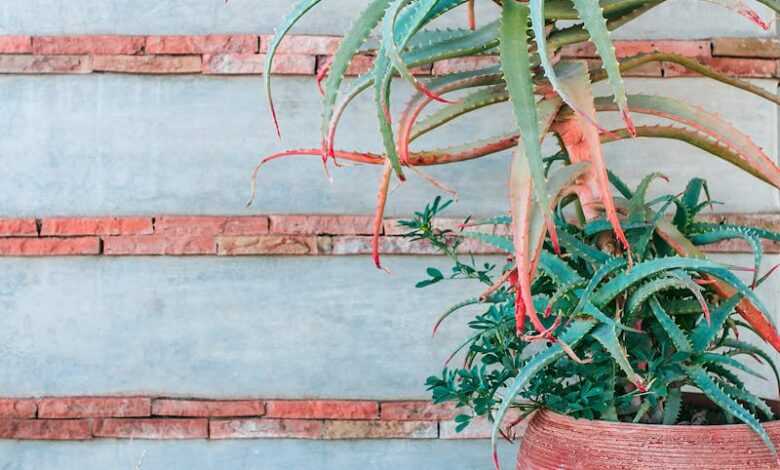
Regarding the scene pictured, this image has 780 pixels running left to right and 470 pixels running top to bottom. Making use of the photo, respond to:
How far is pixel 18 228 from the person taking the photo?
2.21m

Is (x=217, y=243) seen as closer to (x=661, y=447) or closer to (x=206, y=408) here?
(x=206, y=408)

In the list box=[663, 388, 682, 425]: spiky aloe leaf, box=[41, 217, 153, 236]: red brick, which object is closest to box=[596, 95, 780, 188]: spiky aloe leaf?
box=[663, 388, 682, 425]: spiky aloe leaf

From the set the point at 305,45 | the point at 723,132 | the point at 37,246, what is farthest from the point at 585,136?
the point at 37,246

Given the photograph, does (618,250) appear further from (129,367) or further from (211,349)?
(129,367)

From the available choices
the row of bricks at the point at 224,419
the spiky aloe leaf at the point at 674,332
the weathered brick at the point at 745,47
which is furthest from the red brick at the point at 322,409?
the weathered brick at the point at 745,47

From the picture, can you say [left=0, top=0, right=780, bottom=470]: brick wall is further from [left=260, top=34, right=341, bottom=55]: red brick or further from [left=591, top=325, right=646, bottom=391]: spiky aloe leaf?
[left=591, top=325, right=646, bottom=391]: spiky aloe leaf

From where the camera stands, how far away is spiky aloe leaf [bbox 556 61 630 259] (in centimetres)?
128

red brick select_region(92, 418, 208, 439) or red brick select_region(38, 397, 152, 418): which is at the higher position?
red brick select_region(38, 397, 152, 418)

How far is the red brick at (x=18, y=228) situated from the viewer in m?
2.21

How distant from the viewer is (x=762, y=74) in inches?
87.6

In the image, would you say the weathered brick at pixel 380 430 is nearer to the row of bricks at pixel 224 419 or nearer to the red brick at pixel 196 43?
the row of bricks at pixel 224 419

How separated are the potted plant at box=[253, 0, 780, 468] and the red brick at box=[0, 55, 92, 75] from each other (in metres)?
0.93

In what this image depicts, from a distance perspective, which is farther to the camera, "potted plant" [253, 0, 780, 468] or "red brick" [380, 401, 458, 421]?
"red brick" [380, 401, 458, 421]

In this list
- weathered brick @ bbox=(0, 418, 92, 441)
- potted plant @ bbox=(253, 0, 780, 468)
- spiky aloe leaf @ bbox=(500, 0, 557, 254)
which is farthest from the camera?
weathered brick @ bbox=(0, 418, 92, 441)
